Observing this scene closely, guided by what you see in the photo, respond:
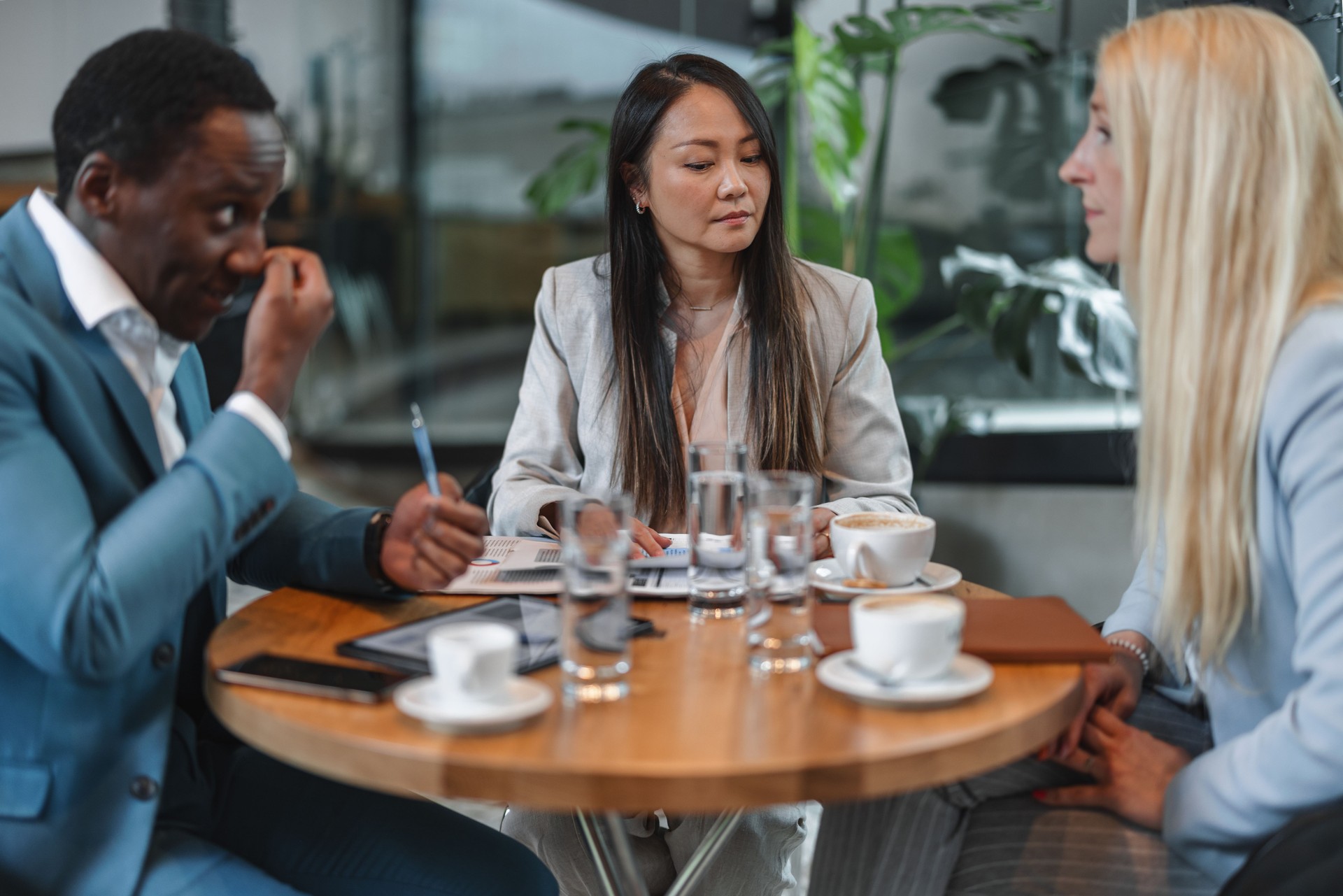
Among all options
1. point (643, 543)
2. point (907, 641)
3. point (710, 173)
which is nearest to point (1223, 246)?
point (907, 641)

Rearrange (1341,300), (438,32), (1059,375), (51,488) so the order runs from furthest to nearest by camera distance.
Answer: (438,32) → (1059,375) → (1341,300) → (51,488)

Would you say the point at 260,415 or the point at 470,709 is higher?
the point at 260,415

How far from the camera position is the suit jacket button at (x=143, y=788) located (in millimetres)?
1247

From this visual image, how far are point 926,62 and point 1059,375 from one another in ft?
3.59

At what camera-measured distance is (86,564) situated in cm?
112

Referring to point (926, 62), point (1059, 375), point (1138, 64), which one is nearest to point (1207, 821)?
point (1138, 64)

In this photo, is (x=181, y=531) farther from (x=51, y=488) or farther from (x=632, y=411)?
(x=632, y=411)

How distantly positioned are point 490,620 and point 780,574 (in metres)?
0.35

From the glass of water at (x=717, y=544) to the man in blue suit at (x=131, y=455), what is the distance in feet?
0.85

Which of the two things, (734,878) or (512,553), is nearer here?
(512,553)

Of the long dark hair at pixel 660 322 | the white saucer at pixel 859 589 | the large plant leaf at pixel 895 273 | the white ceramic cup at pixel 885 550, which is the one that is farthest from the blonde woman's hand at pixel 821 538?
the large plant leaf at pixel 895 273

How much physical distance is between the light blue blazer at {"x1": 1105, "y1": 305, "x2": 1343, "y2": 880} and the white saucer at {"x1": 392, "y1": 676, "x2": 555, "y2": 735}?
2.21 ft

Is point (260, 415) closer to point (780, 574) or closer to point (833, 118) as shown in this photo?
point (780, 574)

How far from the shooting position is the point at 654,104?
2213 mm
